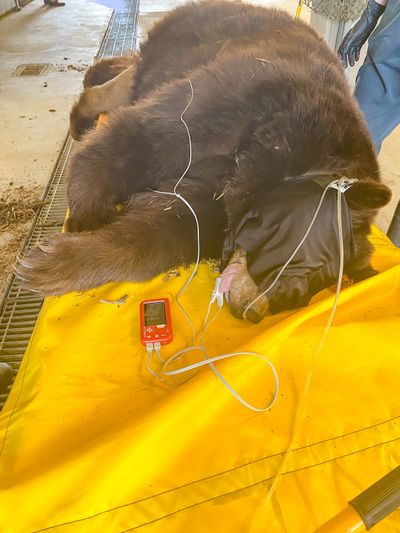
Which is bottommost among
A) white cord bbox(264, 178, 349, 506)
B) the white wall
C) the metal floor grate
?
the metal floor grate

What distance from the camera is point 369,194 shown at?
1465 millimetres

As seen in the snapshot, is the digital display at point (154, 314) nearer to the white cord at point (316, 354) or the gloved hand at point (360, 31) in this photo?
the white cord at point (316, 354)

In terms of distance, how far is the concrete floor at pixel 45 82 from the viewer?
10.2ft

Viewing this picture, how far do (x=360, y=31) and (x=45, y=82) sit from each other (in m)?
3.20

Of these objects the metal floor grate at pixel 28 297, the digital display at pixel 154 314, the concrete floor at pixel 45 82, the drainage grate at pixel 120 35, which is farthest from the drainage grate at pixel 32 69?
the digital display at pixel 154 314

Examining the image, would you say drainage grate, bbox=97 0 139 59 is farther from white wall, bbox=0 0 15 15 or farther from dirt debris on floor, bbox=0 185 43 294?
dirt debris on floor, bbox=0 185 43 294

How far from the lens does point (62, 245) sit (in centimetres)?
170

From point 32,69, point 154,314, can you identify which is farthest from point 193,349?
point 32,69

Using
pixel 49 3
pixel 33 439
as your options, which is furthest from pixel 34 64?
pixel 33 439

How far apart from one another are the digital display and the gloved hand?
89.2 inches

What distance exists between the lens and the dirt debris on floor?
2.26 meters

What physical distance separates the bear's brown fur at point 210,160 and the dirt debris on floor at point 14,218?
0.50m

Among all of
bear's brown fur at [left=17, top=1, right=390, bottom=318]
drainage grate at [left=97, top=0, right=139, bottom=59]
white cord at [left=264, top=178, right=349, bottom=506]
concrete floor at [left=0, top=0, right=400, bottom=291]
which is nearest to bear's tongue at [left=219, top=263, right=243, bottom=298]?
bear's brown fur at [left=17, top=1, right=390, bottom=318]

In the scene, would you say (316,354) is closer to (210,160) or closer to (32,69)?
(210,160)
